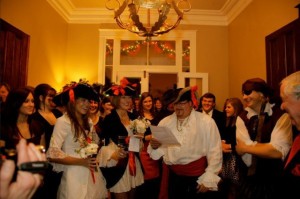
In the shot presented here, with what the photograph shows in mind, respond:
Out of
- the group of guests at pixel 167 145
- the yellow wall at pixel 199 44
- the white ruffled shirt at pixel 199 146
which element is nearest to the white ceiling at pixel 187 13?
the yellow wall at pixel 199 44

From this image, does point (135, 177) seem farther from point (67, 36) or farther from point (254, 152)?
point (67, 36)

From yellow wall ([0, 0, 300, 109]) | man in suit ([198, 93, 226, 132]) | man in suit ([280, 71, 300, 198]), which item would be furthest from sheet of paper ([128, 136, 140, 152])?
yellow wall ([0, 0, 300, 109])

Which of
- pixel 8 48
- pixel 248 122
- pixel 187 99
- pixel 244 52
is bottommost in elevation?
pixel 248 122

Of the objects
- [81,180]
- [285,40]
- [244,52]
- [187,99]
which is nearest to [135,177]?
[81,180]

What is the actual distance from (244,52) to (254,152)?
3997 mm

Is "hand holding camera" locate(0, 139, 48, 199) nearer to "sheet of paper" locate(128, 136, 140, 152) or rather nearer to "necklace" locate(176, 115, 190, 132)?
"necklace" locate(176, 115, 190, 132)

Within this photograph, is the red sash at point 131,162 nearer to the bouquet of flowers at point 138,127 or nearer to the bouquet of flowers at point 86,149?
the bouquet of flowers at point 138,127

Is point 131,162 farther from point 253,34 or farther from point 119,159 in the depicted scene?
point 253,34

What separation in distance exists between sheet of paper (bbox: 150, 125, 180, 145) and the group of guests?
4 cm

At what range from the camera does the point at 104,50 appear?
667cm

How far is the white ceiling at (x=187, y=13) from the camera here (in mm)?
5957

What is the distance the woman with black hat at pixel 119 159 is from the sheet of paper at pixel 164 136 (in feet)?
1.43

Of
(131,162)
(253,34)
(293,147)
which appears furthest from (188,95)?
(253,34)

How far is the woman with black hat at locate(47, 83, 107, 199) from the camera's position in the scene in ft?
7.34
